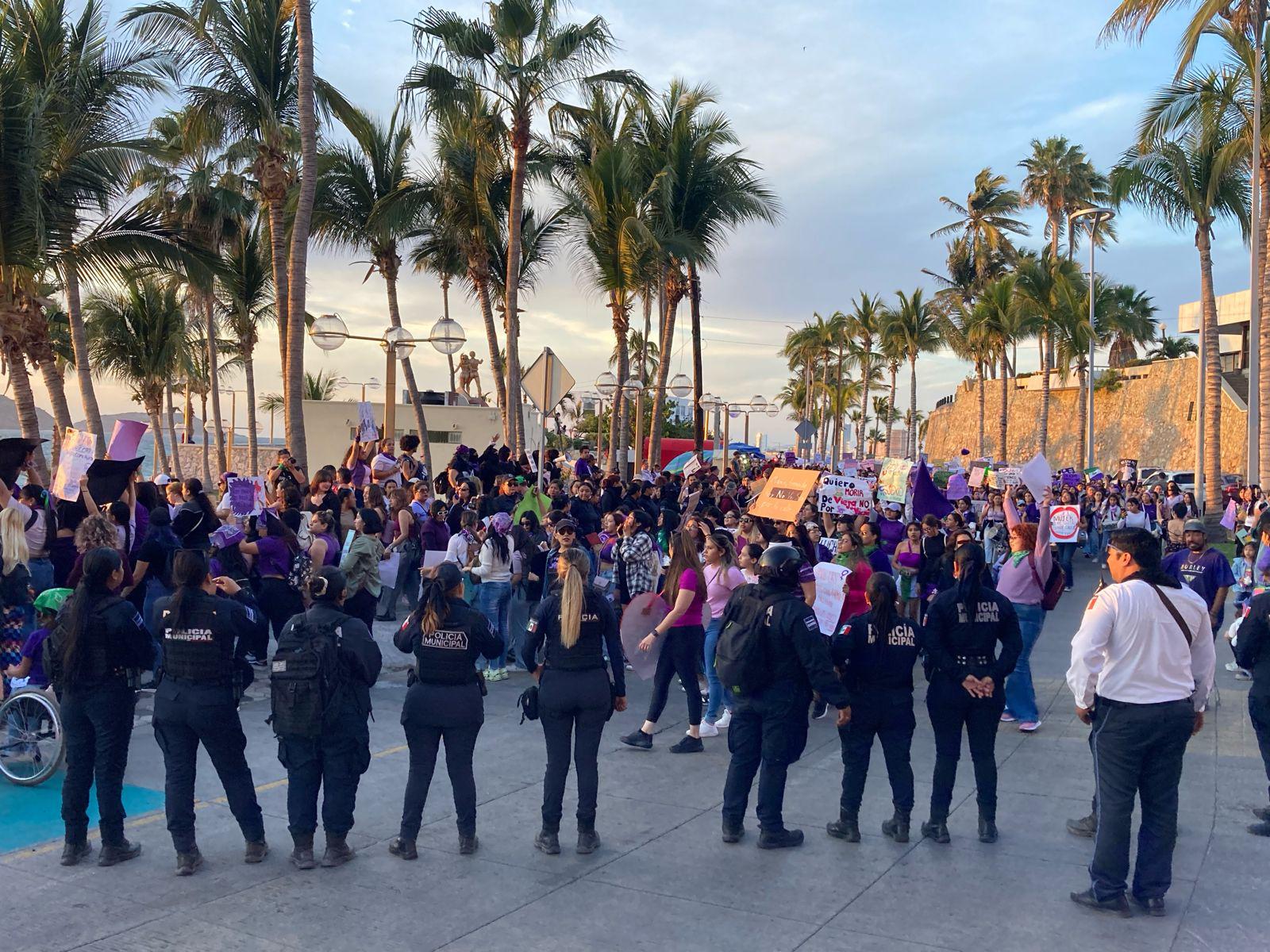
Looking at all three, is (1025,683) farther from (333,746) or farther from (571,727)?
(333,746)

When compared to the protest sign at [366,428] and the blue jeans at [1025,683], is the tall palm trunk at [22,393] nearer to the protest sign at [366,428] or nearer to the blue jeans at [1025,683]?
the protest sign at [366,428]

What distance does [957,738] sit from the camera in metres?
6.19

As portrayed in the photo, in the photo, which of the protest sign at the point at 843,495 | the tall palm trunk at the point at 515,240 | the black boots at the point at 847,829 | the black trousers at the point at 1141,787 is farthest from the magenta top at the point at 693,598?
the tall palm trunk at the point at 515,240

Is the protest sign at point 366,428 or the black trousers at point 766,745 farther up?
the protest sign at point 366,428

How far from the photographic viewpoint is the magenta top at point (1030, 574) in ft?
28.3

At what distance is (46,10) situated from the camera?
Result: 14.9 meters

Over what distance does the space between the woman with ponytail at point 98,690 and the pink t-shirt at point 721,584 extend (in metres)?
4.22

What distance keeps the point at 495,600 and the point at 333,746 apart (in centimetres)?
484

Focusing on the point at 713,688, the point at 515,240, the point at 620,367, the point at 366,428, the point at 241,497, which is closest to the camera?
the point at 713,688

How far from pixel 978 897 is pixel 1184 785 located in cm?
287

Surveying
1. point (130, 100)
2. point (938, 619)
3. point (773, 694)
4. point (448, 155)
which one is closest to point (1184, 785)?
point (938, 619)

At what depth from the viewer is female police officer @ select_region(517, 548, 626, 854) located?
5.90 m

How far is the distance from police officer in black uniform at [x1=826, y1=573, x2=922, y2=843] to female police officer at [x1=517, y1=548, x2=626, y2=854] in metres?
1.32

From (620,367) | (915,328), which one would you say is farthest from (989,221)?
(620,367)
